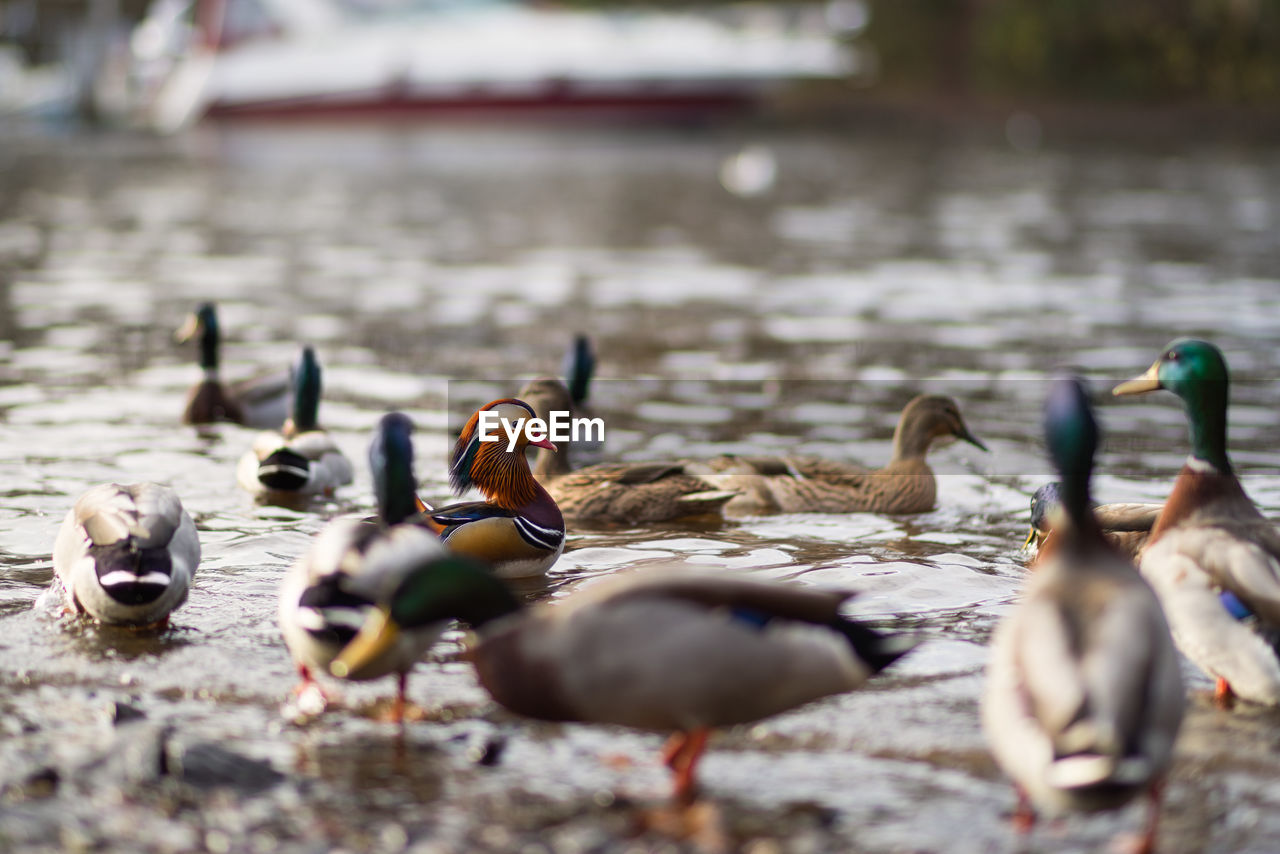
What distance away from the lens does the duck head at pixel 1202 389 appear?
5.60 m

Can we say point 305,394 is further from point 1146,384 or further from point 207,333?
point 1146,384

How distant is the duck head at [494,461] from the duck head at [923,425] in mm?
2555

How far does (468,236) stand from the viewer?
22.4 m

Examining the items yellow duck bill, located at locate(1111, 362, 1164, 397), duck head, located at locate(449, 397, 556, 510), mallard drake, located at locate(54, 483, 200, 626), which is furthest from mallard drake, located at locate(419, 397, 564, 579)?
yellow duck bill, located at locate(1111, 362, 1164, 397)

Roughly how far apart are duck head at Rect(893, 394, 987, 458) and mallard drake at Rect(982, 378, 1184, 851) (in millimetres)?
4340

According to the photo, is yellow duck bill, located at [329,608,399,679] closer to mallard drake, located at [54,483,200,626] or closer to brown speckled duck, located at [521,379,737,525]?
mallard drake, located at [54,483,200,626]

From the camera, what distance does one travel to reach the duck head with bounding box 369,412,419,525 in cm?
530

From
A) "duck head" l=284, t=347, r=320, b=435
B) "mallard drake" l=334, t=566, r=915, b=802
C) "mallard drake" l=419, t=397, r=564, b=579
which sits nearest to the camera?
"mallard drake" l=334, t=566, r=915, b=802

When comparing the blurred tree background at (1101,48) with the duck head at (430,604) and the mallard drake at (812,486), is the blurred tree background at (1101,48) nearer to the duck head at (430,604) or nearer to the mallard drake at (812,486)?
the mallard drake at (812,486)

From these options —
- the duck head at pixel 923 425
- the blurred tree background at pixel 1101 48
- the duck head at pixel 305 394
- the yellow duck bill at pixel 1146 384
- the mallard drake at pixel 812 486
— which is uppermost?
the blurred tree background at pixel 1101 48

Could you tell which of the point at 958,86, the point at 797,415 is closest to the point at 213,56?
→ the point at 958,86

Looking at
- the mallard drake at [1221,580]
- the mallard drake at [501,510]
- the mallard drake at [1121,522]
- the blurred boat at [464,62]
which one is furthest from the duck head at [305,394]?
the blurred boat at [464,62]

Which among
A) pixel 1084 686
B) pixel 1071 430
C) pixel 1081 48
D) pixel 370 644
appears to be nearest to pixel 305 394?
pixel 370 644

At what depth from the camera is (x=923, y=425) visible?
343 inches
